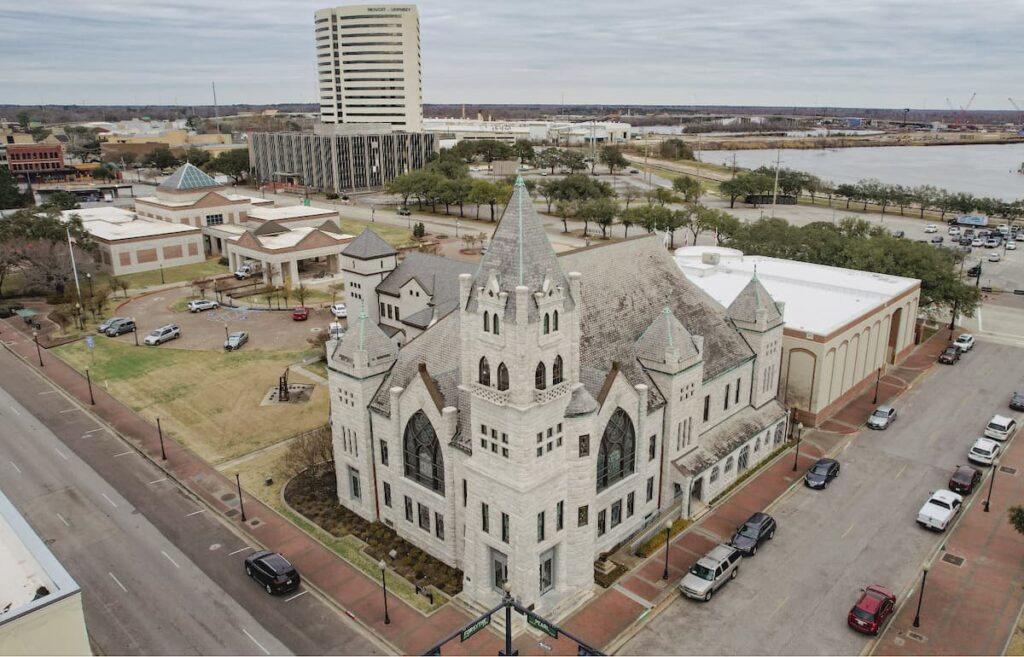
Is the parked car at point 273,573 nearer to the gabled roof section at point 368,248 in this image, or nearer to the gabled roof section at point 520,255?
the gabled roof section at point 520,255

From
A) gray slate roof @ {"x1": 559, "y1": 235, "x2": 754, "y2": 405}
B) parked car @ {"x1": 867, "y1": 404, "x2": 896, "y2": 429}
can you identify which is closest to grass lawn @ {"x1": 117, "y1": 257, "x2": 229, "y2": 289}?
gray slate roof @ {"x1": 559, "y1": 235, "x2": 754, "y2": 405}

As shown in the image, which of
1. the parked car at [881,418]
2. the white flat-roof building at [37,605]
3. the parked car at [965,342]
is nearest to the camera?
the white flat-roof building at [37,605]

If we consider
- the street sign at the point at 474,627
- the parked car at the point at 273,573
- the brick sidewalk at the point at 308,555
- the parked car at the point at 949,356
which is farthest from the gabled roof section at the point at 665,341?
the parked car at the point at 949,356

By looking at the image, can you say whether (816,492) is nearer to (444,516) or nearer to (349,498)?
(444,516)

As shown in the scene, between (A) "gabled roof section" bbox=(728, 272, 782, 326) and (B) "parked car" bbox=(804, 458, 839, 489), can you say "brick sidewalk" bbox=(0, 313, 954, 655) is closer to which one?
(B) "parked car" bbox=(804, 458, 839, 489)

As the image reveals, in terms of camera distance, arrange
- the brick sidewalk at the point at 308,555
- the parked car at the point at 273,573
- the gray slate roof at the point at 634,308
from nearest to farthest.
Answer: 1. the brick sidewalk at the point at 308,555
2. the parked car at the point at 273,573
3. the gray slate roof at the point at 634,308

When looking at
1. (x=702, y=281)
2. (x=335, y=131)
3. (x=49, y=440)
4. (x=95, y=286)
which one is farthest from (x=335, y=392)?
(x=335, y=131)
